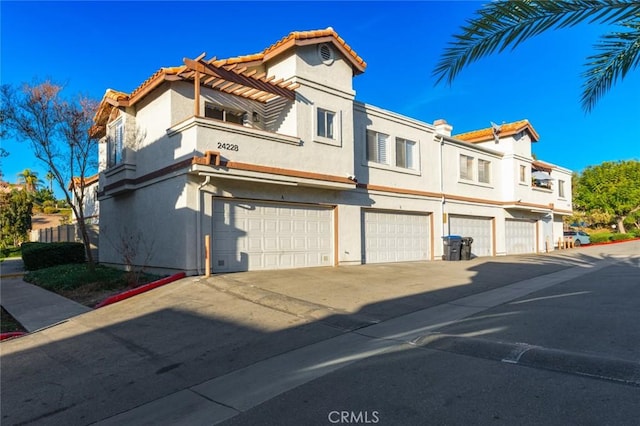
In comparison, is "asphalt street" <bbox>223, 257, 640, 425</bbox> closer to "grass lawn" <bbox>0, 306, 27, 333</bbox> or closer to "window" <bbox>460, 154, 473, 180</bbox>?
"grass lawn" <bbox>0, 306, 27, 333</bbox>

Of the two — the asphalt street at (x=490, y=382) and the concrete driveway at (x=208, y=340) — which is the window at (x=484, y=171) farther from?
the asphalt street at (x=490, y=382)

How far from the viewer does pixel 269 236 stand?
13305 mm

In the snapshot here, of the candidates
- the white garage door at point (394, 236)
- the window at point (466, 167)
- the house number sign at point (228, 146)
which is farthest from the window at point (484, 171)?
the house number sign at point (228, 146)

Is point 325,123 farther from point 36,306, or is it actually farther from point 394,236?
point 36,306

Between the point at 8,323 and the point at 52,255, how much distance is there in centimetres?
1080

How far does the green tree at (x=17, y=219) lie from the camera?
123 ft

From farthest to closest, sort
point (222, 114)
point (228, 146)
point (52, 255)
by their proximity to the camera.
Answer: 1. point (52, 255)
2. point (222, 114)
3. point (228, 146)

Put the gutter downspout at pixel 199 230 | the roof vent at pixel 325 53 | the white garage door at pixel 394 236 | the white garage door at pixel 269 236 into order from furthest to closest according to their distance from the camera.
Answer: the white garage door at pixel 394 236, the roof vent at pixel 325 53, the white garage door at pixel 269 236, the gutter downspout at pixel 199 230

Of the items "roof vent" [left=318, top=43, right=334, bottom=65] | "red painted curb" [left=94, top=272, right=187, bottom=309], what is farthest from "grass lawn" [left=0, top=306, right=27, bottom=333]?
"roof vent" [left=318, top=43, right=334, bottom=65]

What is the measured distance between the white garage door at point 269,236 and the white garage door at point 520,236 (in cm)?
1483

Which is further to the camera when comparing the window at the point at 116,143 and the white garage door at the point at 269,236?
the window at the point at 116,143

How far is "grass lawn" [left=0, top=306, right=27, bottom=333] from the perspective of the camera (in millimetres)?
8891

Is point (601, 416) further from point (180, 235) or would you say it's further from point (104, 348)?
point (180, 235)

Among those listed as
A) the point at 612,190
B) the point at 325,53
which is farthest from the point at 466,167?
the point at 612,190
